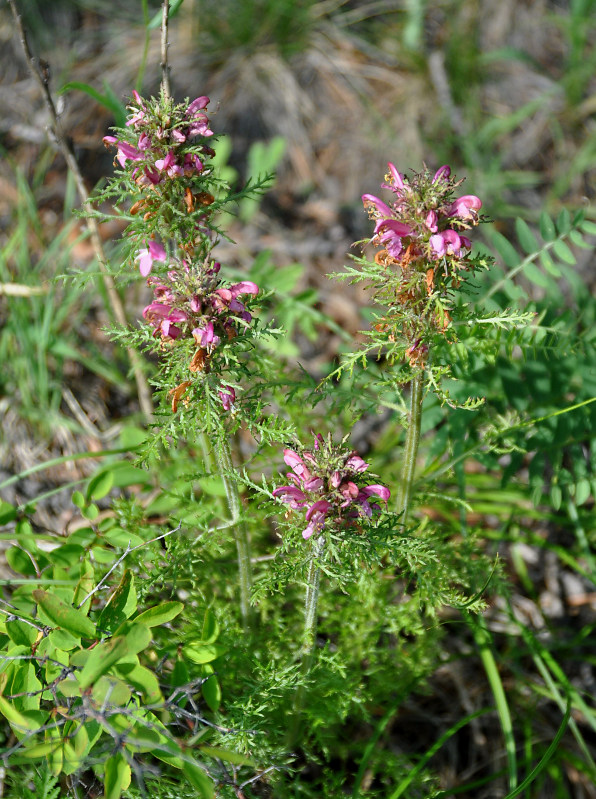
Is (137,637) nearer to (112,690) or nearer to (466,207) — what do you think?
(112,690)

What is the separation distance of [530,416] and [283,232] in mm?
2396

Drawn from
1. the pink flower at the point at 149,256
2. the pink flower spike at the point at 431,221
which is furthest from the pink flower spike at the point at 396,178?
the pink flower at the point at 149,256

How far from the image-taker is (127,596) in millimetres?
1861

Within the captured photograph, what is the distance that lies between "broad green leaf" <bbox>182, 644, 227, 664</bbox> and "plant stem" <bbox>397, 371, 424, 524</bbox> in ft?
2.14

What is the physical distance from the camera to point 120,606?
1851mm

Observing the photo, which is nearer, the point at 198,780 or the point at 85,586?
the point at 198,780

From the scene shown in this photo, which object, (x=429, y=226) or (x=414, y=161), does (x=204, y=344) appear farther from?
(x=414, y=161)

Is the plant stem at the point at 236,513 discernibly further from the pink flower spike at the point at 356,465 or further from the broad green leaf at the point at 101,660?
the broad green leaf at the point at 101,660

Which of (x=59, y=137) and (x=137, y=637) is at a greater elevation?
(x=59, y=137)

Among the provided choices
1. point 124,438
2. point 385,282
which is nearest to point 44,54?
point 124,438

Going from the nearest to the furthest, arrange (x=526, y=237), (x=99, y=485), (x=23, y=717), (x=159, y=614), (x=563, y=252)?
(x=23, y=717) → (x=159, y=614) → (x=99, y=485) → (x=563, y=252) → (x=526, y=237)

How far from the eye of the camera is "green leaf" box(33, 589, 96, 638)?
1736 mm

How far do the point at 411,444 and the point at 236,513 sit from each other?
558mm

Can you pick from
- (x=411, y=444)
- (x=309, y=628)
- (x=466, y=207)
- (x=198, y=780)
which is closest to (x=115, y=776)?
(x=198, y=780)
